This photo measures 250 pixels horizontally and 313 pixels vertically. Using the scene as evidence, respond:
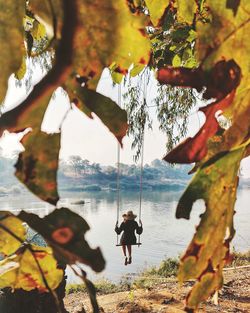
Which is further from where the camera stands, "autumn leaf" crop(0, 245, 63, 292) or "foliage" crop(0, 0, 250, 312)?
"autumn leaf" crop(0, 245, 63, 292)

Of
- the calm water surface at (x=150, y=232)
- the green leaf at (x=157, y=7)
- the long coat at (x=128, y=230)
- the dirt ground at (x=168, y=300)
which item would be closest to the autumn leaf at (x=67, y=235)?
the green leaf at (x=157, y=7)

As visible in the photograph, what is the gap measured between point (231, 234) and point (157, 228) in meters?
36.1

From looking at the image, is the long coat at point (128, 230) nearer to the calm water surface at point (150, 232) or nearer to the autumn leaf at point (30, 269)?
the calm water surface at point (150, 232)

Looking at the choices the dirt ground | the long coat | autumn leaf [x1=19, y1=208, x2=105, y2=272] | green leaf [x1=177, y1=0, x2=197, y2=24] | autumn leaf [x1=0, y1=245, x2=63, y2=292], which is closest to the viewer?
autumn leaf [x1=19, y1=208, x2=105, y2=272]

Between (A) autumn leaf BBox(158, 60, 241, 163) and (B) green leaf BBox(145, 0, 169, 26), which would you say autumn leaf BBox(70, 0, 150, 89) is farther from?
(B) green leaf BBox(145, 0, 169, 26)

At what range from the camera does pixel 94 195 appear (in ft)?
207

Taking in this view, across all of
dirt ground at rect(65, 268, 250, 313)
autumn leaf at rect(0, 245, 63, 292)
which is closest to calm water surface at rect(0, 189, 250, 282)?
dirt ground at rect(65, 268, 250, 313)

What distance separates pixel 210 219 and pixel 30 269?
18cm

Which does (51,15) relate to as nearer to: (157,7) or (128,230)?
(157,7)

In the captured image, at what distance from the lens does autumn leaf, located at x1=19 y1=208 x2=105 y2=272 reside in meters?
0.25

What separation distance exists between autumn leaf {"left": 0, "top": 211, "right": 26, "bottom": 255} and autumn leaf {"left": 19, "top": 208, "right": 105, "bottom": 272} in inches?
0.9

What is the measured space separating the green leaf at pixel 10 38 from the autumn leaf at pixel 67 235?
9 cm

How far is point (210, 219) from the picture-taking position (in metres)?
0.31

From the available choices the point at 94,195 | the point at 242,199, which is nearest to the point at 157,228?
the point at 94,195
